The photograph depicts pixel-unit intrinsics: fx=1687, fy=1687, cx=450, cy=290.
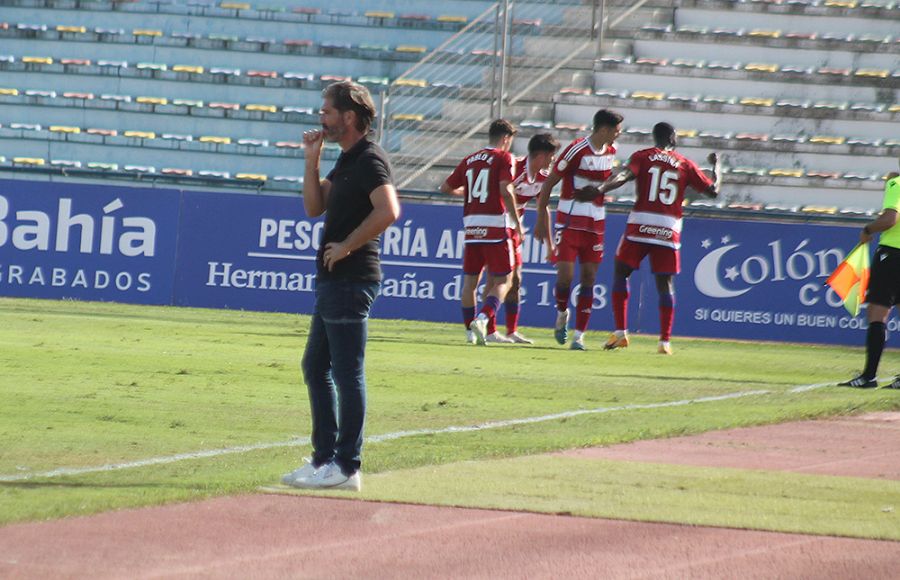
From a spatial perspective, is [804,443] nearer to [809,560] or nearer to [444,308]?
[809,560]

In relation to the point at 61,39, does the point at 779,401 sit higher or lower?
lower

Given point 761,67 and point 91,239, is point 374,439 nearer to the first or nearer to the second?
point 91,239

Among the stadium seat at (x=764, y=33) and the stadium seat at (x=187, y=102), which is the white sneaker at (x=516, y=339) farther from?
the stadium seat at (x=187, y=102)

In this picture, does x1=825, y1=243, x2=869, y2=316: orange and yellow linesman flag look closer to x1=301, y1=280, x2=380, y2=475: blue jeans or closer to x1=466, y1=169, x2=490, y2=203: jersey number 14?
x1=466, y1=169, x2=490, y2=203: jersey number 14

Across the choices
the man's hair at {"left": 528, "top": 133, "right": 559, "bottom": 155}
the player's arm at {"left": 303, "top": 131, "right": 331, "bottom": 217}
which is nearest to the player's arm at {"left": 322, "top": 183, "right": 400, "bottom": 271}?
the player's arm at {"left": 303, "top": 131, "right": 331, "bottom": 217}

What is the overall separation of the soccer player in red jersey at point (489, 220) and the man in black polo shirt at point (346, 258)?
9.63 m

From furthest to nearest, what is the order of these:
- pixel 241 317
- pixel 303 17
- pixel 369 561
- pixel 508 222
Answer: pixel 303 17, pixel 241 317, pixel 508 222, pixel 369 561

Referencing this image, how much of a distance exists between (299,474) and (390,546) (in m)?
1.39

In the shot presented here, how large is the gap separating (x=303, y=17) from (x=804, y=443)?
21632 millimetres

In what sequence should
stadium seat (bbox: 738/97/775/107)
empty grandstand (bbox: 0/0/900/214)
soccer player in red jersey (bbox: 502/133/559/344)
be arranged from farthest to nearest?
stadium seat (bbox: 738/97/775/107), empty grandstand (bbox: 0/0/900/214), soccer player in red jersey (bbox: 502/133/559/344)

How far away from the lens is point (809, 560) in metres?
5.84

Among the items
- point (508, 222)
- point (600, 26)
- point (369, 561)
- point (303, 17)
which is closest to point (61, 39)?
point (303, 17)

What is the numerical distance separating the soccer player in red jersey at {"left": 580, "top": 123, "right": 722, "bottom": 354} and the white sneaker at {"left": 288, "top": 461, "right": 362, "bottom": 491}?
1001 cm

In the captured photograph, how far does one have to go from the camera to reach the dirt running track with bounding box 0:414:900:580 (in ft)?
17.7
